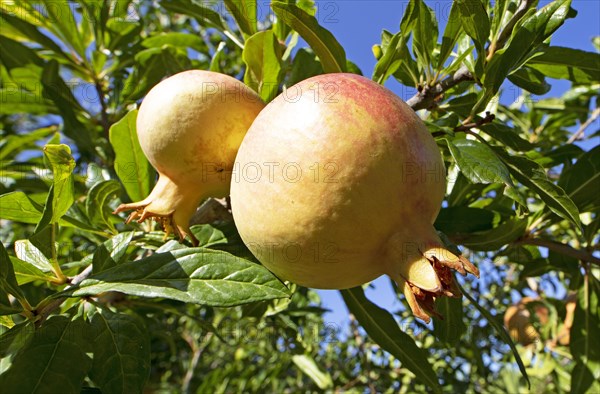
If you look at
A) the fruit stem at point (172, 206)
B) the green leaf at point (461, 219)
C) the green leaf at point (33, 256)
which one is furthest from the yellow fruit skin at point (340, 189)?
the green leaf at point (33, 256)

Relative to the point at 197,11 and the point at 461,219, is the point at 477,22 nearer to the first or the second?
the point at 461,219

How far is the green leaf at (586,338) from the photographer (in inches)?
67.2

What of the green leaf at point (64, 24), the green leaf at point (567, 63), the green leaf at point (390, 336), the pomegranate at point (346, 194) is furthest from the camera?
the green leaf at point (64, 24)

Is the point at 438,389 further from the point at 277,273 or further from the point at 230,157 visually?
the point at 230,157

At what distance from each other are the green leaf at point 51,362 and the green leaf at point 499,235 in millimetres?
1027

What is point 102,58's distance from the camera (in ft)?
6.63

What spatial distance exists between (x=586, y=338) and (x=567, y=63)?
1030 mm

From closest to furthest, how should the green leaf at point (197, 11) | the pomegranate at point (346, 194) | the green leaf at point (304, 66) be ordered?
the pomegranate at point (346, 194) → the green leaf at point (304, 66) → the green leaf at point (197, 11)

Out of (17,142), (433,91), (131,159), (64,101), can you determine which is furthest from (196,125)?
(17,142)

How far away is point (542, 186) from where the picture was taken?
102 centimetres

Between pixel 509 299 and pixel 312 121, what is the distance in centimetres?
308

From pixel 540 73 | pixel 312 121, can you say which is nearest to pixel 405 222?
pixel 312 121

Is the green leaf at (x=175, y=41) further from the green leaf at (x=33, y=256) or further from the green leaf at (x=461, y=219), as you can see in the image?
the green leaf at (x=461, y=219)

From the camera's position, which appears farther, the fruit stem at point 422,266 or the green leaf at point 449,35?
the green leaf at point 449,35
